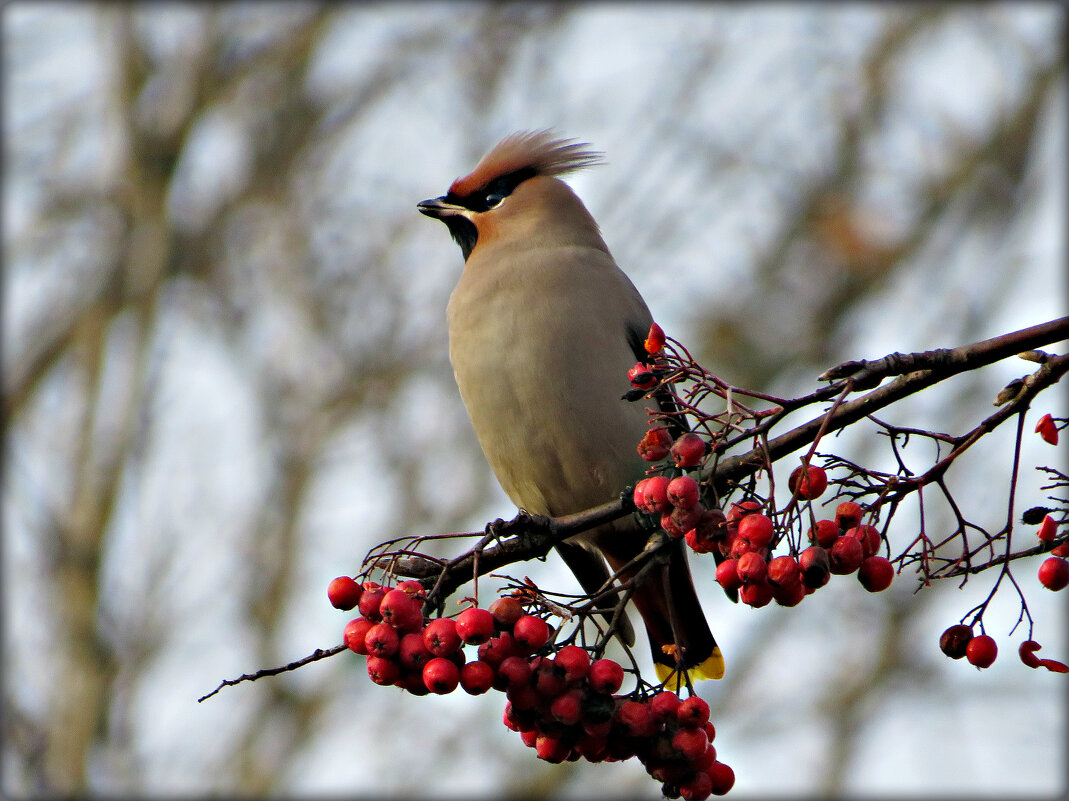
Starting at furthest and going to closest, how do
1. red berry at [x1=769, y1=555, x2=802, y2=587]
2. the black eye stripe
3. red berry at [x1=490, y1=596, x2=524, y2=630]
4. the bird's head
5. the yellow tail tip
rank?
the black eye stripe, the bird's head, the yellow tail tip, red berry at [x1=490, y1=596, x2=524, y2=630], red berry at [x1=769, y1=555, x2=802, y2=587]

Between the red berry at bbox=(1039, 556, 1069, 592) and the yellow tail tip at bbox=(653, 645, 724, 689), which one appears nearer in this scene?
the red berry at bbox=(1039, 556, 1069, 592)

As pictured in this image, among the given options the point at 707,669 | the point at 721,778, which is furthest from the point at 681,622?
the point at 721,778

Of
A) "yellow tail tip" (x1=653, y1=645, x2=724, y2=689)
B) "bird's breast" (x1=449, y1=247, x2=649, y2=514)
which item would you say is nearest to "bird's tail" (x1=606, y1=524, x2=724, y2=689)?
"yellow tail tip" (x1=653, y1=645, x2=724, y2=689)

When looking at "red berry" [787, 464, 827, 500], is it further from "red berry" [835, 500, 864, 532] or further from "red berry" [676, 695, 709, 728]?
"red berry" [676, 695, 709, 728]

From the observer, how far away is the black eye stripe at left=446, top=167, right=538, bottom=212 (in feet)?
A: 14.8

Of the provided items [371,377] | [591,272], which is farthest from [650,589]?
[371,377]

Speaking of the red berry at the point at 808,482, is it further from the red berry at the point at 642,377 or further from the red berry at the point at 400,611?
the red berry at the point at 400,611

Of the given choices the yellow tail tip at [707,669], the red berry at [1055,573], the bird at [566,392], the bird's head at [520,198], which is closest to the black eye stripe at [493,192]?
the bird's head at [520,198]

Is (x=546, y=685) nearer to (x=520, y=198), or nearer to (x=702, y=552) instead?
(x=702, y=552)

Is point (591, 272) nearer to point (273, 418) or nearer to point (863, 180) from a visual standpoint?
point (273, 418)

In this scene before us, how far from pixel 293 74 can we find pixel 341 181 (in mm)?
1059

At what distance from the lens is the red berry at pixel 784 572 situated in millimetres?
2031

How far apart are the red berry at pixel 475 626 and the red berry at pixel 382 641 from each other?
12 cm

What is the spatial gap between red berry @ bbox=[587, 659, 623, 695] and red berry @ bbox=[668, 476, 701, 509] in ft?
1.02
